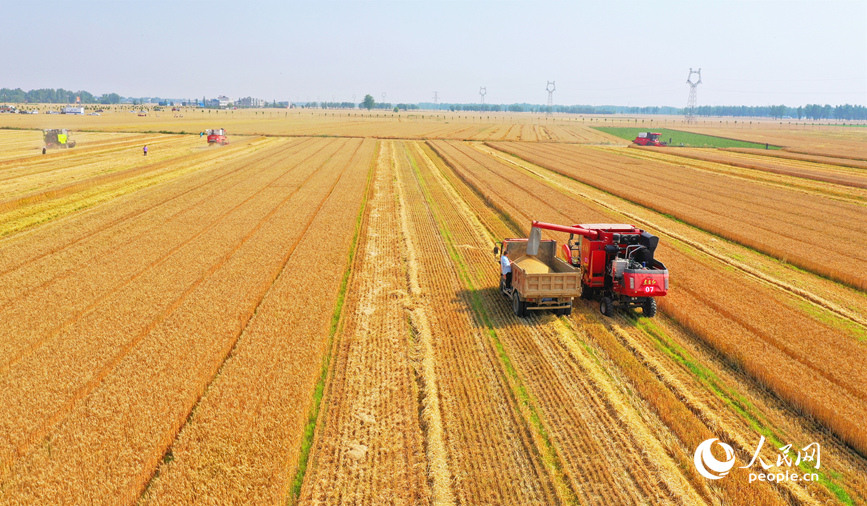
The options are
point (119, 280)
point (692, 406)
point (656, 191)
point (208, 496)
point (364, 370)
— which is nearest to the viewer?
point (208, 496)

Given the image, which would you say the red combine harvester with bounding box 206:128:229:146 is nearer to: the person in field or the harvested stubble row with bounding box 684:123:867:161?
the person in field

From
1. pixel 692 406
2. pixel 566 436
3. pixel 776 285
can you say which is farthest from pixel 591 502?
pixel 776 285

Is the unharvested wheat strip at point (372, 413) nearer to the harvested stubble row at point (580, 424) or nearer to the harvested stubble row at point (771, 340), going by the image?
the harvested stubble row at point (580, 424)

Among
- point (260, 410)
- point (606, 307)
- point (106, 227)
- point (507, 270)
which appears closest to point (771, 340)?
point (606, 307)

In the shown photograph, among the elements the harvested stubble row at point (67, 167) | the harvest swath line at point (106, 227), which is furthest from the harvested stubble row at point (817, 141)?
the harvested stubble row at point (67, 167)

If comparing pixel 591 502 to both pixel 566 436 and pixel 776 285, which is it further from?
pixel 776 285

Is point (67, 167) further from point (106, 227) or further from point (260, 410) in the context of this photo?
point (260, 410)
